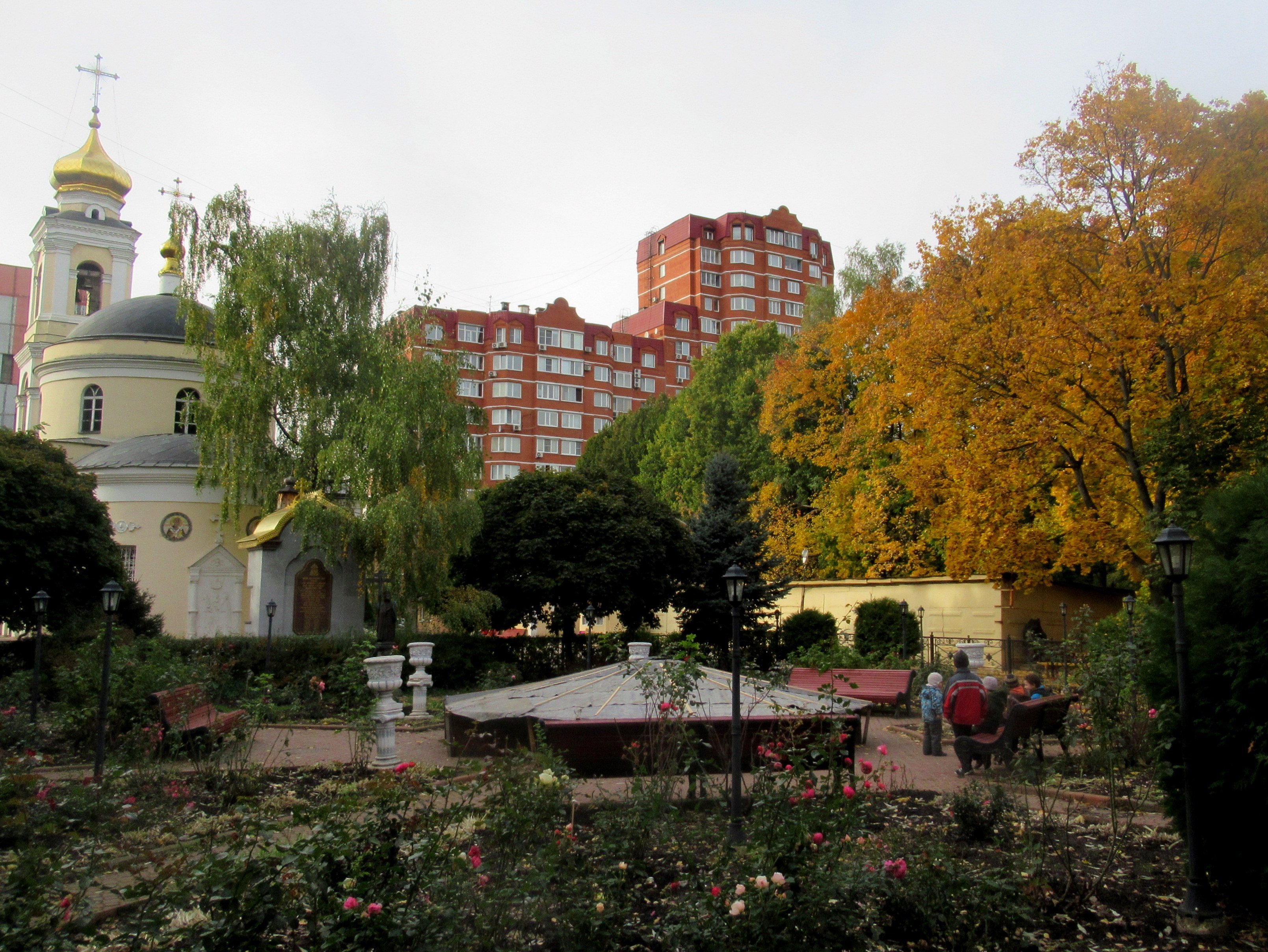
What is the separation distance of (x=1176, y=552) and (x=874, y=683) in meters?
11.3

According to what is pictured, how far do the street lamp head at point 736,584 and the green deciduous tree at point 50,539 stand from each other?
1661 cm

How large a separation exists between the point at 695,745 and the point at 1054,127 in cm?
1461

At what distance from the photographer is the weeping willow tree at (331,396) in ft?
73.5

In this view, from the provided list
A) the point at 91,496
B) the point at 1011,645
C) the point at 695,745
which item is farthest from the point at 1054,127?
the point at 91,496

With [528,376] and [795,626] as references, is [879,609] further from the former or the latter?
[528,376]

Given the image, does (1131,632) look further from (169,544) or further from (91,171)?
(91,171)

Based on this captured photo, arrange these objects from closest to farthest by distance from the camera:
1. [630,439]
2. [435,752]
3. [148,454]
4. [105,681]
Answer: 1. [105,681]
2. [435,752]
3. [148,454]
4. [630,439]

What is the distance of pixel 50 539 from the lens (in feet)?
67.3

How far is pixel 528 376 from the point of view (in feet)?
211

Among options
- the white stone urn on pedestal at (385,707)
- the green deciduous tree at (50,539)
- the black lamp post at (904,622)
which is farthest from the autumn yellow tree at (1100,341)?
the green deciduous tree at (50,539)

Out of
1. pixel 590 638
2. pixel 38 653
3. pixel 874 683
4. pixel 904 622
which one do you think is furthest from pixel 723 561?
pixel 38 653

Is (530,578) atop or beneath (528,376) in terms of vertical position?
beneath

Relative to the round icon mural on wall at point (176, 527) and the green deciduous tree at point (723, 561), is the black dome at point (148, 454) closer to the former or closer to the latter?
the round icon mural on wall at point (176, 527)

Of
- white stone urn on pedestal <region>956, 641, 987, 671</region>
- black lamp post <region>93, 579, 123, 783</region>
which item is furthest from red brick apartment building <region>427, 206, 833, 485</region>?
black lamp post <region>93, 579, 123, 783</region>
